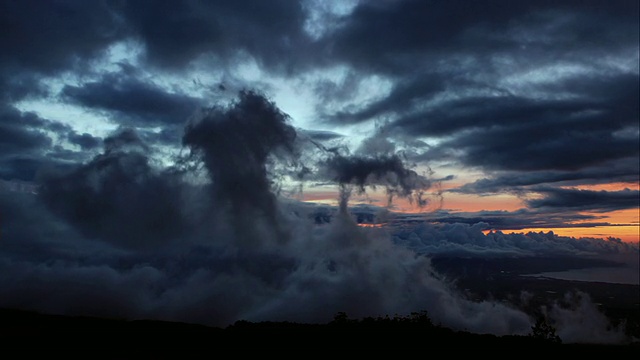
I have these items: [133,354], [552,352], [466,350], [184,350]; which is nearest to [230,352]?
[184,350]

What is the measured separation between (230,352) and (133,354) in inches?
412

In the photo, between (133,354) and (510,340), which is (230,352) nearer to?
(133,354)

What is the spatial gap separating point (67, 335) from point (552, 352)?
Answer: 6290 centimetres

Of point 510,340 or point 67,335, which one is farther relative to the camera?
point 67,335

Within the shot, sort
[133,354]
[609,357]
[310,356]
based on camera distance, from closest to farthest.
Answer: [310,356]
[133,354]
[609,357]

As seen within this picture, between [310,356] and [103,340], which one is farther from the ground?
[310,356]

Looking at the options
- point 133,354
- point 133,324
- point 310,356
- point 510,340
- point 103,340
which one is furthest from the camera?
point 133,324

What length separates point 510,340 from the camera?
173 ft

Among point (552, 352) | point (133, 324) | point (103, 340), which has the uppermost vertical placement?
point (552, 352)

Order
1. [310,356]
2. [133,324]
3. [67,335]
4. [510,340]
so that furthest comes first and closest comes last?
[133,324]
[67,335]
[510,340]
[310,356]

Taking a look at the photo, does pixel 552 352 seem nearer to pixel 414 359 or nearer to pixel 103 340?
pixel 414 359

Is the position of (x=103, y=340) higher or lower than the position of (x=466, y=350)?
lower

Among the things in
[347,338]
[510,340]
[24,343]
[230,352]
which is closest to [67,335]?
[24,343]

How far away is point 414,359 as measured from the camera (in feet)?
134
